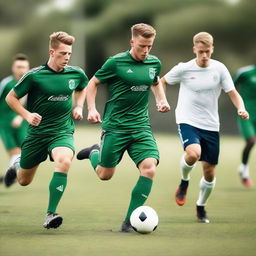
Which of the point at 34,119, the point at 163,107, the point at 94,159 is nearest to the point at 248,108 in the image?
the point at 94,159

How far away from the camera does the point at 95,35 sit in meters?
53.4

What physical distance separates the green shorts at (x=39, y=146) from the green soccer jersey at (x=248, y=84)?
219 inches

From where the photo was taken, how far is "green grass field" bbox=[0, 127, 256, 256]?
847 cm

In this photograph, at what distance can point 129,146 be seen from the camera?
9859 mm

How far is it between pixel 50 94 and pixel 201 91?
1.92 metres

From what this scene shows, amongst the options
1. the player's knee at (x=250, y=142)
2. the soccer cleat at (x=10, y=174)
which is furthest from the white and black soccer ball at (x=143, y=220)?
the player's knee at (x=250, y=142)

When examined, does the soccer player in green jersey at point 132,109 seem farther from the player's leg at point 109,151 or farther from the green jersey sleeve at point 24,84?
the green jersey sleeve at point 24,84

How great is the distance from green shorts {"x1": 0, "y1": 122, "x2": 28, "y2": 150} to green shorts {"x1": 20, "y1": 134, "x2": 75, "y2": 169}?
16.6 feet

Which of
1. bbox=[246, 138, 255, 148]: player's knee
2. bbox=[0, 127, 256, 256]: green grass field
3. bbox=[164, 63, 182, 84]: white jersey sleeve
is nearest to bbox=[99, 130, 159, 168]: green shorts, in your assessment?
bbox=[0, 127, 256, 256]: green grass field

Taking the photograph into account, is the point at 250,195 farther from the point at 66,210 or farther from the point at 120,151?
the point at 120,151

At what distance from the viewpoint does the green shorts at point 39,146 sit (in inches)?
391

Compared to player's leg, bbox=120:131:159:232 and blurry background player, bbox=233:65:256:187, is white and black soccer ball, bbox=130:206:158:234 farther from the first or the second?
blurry background player, bbox=233:65:256:187

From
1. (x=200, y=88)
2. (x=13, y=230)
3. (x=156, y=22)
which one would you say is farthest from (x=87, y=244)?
(x=156, y=22)

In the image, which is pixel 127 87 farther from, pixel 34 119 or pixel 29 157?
pixel 29 157
